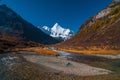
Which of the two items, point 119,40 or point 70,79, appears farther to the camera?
point 119,40

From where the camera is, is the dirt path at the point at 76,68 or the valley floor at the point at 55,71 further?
the dirt path at the point at 76,68

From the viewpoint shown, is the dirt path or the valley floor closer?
the valley floor

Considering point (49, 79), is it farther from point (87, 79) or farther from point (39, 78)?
point (87, 79)

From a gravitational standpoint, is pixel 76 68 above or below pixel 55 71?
above

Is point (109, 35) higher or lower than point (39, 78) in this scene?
higher

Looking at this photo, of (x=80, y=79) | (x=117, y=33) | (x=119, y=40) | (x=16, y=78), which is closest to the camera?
(x=16, y=78)

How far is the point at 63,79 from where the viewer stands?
34.8 m

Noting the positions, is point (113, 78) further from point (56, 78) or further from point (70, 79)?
point (56, 78)

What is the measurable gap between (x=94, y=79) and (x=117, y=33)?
509 feet

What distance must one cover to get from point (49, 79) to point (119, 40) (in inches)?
5462

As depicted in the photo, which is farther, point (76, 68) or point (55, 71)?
point (76, 68)

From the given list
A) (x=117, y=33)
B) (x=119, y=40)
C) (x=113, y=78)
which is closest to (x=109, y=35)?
(x=117, y=33)

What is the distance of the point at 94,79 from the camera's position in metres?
37.1

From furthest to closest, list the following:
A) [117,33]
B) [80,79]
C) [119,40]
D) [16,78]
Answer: [117,33]
[119,40]
[80,79]
[16,78]
